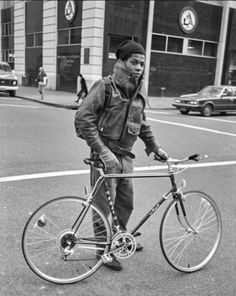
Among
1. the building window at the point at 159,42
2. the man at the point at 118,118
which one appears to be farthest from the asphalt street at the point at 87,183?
the building window at the point at 159,42

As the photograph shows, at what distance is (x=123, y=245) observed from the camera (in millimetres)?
3275

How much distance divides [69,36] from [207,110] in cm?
1217

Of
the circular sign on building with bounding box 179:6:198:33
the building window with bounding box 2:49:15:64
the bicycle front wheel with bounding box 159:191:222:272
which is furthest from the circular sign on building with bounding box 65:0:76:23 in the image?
the bicycle front wheel with bounding box 159:191:222:272

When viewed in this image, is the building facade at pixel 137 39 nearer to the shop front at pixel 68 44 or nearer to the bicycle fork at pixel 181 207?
the shop front at pixel 68 44

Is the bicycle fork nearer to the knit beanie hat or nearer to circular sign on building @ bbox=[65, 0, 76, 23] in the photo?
the knit beanie hat

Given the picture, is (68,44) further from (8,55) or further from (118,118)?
(118,118)

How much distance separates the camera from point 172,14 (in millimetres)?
24812

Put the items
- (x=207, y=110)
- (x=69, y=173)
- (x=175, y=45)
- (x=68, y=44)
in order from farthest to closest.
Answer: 1. (x=175, y=45)
2. (x=68, y=44)
3. (x=207, y=110)
4. (x=69, y=173)

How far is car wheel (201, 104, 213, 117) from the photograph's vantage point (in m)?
16.9

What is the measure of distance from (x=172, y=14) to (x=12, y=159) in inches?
816

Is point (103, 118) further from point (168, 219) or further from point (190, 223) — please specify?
point (190, 223)

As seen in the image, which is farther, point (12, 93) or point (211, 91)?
point (12, 93)

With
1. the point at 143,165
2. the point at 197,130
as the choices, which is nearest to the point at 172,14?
the point at 197,130

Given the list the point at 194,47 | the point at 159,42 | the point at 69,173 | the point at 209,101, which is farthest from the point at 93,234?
the point at 194,47
